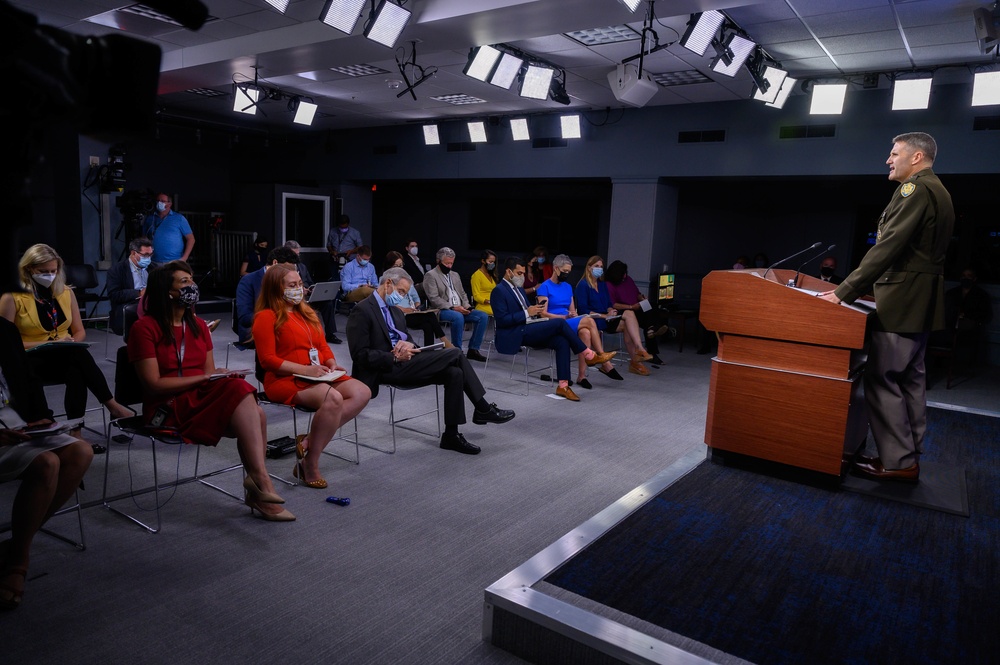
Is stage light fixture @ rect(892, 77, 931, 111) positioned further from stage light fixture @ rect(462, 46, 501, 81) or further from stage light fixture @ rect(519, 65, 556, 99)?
stage light fixture @ rect(462, 46, 501, 81)

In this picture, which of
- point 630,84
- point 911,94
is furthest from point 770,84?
point 630,84

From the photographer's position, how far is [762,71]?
6.30 metres

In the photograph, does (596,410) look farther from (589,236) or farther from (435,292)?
(589,236)

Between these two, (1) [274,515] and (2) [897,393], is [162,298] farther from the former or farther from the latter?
(2) [897,393]

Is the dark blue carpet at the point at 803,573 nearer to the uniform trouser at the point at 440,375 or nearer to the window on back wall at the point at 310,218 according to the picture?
the uniform trouser at the point at 440,375

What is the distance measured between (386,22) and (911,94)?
5.04m

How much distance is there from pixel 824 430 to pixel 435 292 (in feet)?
15.3

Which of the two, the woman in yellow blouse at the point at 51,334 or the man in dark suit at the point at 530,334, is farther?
the man in dark suit at the point at 530,334

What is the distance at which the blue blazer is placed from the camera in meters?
5.98

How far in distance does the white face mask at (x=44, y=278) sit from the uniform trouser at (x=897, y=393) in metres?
4.59

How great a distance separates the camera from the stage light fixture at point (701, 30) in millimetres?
5027

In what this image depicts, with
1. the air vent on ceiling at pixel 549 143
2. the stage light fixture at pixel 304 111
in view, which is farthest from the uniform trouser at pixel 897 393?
the stage light fixture at pixel 304 111

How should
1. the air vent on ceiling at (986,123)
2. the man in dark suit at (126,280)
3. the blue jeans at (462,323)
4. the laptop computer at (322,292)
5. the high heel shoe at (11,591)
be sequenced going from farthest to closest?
the blue jeans at (462,323)
the laptop computer at (322,292)
the air vent on ceiling at (986,123)
the man in dark suit at (126,280)
the high heel shoe at (11,591)

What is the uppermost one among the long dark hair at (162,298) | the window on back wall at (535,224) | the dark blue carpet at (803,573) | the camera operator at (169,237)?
the window on back wall at (535,224)
